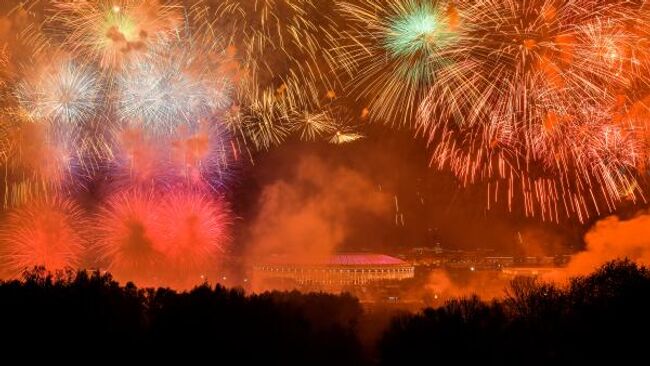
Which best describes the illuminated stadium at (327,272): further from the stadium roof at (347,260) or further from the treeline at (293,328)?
the treeline at (293,328)

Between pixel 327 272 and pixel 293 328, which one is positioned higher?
pixel 327 272

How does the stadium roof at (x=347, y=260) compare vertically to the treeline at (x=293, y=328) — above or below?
above

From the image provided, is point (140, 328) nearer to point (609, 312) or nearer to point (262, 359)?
point (262, 359)

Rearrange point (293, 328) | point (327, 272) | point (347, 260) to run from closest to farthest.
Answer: point (293, 328), point (327, 272), point (347, 260)

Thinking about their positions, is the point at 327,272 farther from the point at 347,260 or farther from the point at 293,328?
the point at 293,328

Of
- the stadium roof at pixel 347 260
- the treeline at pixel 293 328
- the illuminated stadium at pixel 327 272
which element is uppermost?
the stadium roof at pixel 347 260

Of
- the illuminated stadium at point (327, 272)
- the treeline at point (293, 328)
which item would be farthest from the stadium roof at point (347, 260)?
the treeline at point (293, 328)

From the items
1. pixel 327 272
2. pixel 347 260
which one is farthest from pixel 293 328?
pixel 347 260

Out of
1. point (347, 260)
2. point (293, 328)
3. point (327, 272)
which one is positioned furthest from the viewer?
point (347, 260)
